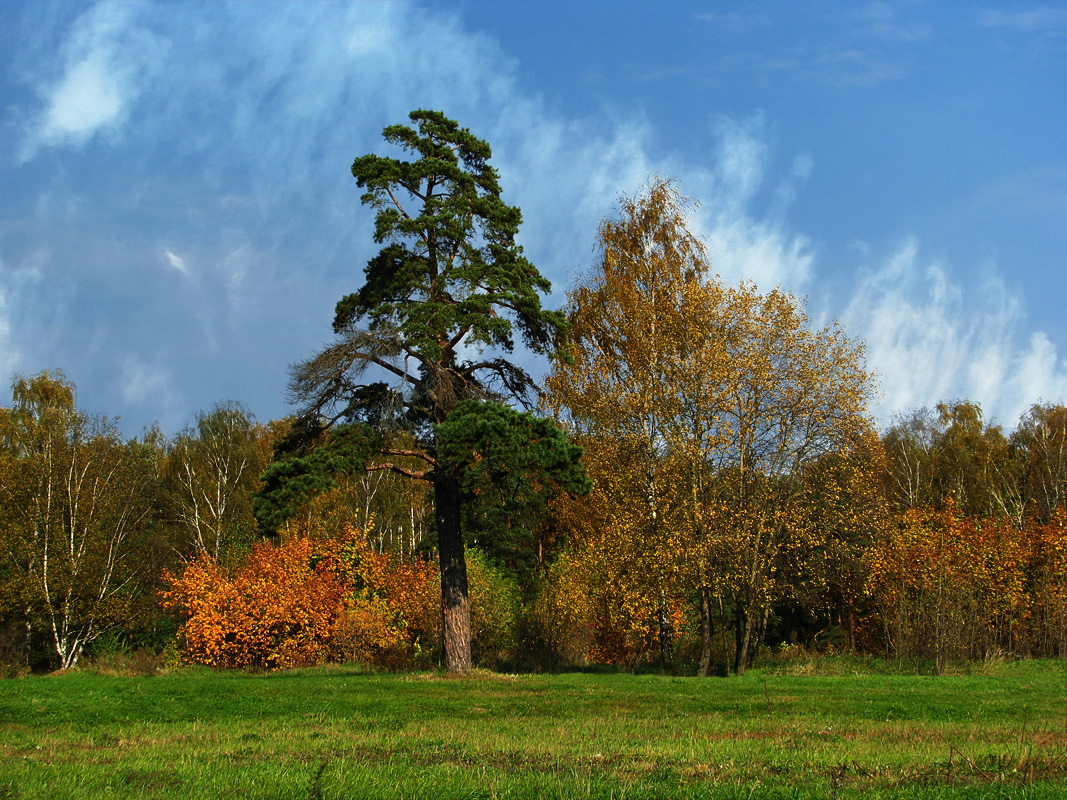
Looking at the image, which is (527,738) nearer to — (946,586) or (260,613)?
(260,613)

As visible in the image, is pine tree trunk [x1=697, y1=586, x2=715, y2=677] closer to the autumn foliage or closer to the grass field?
the grass field

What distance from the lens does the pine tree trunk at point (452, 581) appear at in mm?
19547

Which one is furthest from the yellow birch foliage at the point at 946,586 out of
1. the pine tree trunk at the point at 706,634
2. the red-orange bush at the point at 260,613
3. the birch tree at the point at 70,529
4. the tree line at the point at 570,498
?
the birch tree at the point at 70,529

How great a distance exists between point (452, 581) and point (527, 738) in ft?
34.1

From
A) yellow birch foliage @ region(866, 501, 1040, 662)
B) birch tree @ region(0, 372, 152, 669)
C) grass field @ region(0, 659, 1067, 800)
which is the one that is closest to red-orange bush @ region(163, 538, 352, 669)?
grass field @ region(0, 659, 1067, 800)

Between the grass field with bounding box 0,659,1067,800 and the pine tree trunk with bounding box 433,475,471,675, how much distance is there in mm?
1029

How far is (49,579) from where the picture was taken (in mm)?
27828

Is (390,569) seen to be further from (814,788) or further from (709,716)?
(814,788)

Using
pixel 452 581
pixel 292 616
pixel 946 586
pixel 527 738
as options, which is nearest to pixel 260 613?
pixel 292 616

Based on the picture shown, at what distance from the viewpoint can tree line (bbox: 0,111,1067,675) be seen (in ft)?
63.9

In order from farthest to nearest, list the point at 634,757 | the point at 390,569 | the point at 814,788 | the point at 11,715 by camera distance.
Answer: the point at 390,569
the point at 11,715
the point at 634,757
the point at 814,788

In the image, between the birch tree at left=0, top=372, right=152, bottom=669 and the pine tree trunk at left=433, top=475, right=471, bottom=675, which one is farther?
the birch tree at left=0, top=372, right=152, bottom=669

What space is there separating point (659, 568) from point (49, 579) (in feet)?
67.5

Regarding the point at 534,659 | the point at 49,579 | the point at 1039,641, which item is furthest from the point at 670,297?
the point at 49,579
